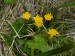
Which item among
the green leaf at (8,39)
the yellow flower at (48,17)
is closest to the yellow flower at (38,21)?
the yellow flower at (48,17)

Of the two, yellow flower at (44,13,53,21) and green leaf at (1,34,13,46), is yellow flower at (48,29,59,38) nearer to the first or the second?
yellow flower at (44,13,53,21)

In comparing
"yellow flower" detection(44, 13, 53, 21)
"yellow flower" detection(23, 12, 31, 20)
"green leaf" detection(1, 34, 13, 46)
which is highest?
"yellow flower" detection(23, 12, 31, 20)

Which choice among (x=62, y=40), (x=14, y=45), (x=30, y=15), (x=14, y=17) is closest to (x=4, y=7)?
(x=14, y=17)

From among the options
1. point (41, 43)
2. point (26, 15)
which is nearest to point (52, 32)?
point (41, 43)

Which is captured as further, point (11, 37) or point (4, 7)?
point (4, 7)

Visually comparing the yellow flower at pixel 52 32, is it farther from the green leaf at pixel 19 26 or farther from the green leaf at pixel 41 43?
the green leaf at pixel 19 26

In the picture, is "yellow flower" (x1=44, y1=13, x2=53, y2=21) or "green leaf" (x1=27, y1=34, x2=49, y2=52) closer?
"green leaf" (x1=27, y1=34, x2=49, y2=52)

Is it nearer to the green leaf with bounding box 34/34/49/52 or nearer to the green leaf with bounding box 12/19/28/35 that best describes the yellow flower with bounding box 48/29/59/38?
the green leaf with bounding box 34/34/49/52

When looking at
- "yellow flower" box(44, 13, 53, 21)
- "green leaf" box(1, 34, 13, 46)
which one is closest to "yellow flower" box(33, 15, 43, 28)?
"yellow flower" box(44, 13, 53, 21)

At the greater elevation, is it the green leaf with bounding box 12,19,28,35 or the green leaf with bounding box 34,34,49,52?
the green leaf with bounding box 12,19,28,35

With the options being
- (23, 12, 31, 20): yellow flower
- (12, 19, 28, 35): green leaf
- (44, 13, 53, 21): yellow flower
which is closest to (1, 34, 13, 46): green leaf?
(12, 19, 28, 35): green leaf

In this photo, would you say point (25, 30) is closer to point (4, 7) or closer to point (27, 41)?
point (27, 41)
